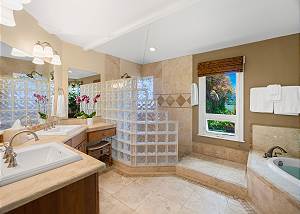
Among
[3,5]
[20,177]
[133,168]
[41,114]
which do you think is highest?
[3,5]

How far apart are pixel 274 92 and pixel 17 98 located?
322cm

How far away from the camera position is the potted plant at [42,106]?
1938 millimetres

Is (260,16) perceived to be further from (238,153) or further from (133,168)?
(133,168)

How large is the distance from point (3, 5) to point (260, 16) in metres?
2.53

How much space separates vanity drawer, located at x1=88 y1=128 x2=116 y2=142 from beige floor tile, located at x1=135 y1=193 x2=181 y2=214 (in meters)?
1.15

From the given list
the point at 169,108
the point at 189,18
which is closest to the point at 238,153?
the point at 169,108

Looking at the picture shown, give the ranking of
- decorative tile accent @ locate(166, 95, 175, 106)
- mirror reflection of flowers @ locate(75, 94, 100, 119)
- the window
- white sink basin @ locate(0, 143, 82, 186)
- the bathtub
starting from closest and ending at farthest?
white sink basin @ locate(0, 143, 82, 186), the bathtub, the window, mirror reflection of flowers @ locate(75, 94, 100, 119), decorative tile accent @ locate(166, 95, 175, 106)

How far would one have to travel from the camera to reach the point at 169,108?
3.39 metres

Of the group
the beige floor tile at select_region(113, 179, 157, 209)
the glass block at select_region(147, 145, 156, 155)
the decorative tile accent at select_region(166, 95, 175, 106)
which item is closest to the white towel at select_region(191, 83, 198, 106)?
→ the decorative tile accent at select_region(166, 95, 175, 106)

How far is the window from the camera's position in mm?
2576

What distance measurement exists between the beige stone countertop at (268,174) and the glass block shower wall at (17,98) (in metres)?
2.63

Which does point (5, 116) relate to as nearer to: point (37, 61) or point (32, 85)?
point (32, 85)

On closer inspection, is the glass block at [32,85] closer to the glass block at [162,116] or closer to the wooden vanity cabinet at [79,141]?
the wooden vanity cabinet at [79,141]

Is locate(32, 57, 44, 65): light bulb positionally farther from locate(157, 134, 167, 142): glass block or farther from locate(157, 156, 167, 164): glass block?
locate(157, 156, 167, 164): glass block
